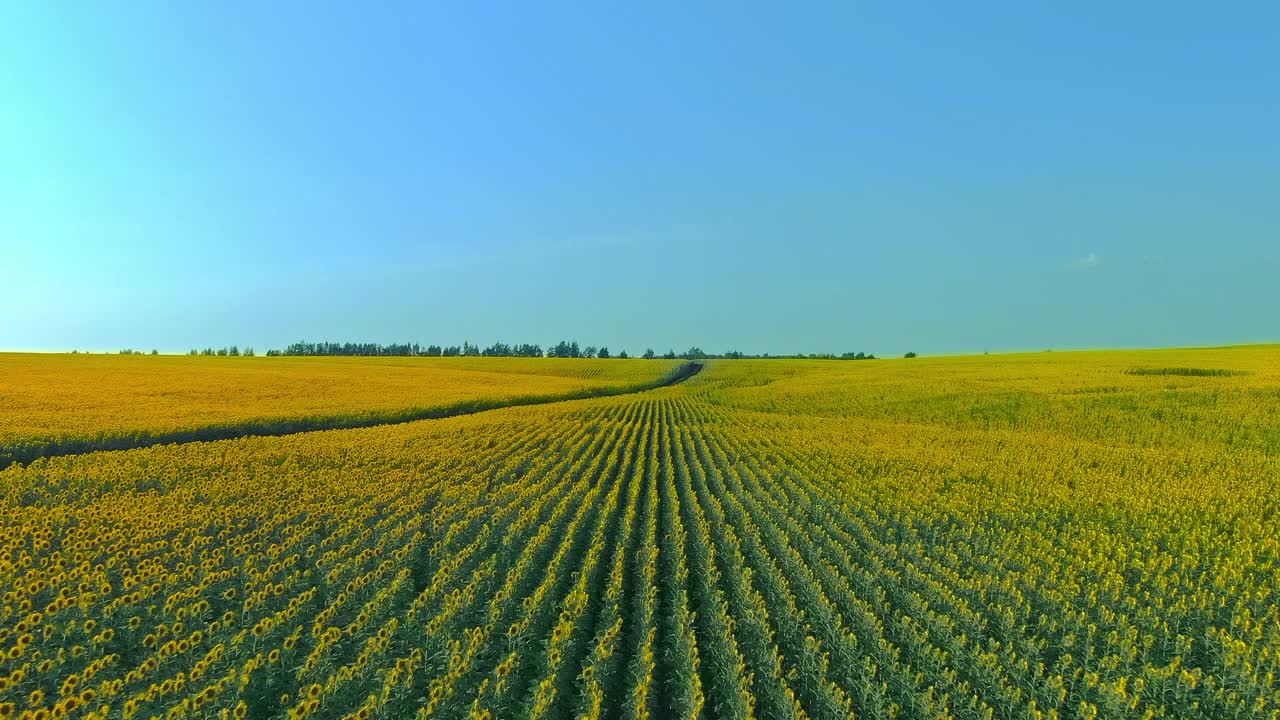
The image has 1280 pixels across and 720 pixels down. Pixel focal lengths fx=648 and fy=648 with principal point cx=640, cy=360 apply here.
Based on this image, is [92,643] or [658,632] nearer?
[92,643]

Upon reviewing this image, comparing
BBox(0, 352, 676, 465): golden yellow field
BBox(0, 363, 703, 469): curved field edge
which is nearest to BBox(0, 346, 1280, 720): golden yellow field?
BBox(0, 363, 703, 469): curved field edge

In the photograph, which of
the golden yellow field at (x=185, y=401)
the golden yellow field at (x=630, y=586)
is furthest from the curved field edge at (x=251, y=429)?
the golden yellow field at (x=630, y=586)

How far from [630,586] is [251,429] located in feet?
82.2

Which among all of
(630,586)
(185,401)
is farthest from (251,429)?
(630,586)

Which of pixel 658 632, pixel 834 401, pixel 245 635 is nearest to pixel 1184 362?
pixel 834 401

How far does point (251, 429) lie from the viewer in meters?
29.3

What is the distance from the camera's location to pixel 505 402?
155 ft

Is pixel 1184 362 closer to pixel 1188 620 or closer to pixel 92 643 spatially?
pixel 1188 620

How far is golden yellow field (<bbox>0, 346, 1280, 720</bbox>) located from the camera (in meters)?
7.51

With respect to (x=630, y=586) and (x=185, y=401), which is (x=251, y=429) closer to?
(x=185, y=401)

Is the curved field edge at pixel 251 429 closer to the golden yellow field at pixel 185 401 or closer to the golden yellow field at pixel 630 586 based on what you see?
the golden yellow field at pixel 185 401

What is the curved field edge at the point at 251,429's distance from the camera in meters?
22.2

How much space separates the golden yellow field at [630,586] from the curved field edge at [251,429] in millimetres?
4647

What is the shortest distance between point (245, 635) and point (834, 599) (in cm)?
838
